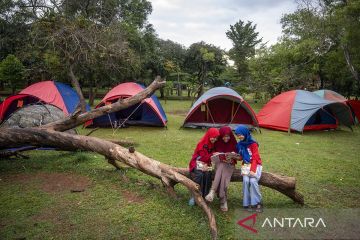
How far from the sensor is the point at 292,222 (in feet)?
13.1

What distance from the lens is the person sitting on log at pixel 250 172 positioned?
14.0 feet

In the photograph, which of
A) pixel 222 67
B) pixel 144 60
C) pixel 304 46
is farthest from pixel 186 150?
pixel 222 67

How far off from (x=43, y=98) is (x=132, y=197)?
702 cm

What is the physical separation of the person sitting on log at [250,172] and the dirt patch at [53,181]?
8.94ft

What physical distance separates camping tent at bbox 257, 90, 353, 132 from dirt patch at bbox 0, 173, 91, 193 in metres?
7.96

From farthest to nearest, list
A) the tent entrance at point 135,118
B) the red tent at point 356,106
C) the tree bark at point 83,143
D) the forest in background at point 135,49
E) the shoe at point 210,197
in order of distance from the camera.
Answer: the red tent at point 356,106 < the forest in background at point 135,49 < the tent entrance at point 135,118 < the tree bark at point 83,143 < the shoe at point 210,197

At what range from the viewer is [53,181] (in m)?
5.47

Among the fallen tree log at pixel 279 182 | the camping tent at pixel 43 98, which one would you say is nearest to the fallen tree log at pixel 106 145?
the fallen tree log at pixel 279 182

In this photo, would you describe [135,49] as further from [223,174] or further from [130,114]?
[223,174]

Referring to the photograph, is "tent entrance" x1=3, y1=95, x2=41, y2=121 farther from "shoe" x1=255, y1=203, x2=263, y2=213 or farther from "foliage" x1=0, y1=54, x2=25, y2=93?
"shoe" x1=255, y1=203, x2=263, y2=213

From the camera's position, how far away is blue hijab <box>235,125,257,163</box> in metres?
4.42

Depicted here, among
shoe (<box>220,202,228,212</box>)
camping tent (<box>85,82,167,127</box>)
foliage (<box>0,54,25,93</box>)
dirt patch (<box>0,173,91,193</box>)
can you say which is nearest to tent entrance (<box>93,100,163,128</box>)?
camping tent (<box>85,82,167,127</box>)

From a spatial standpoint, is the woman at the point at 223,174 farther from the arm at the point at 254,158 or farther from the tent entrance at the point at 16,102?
the tent entrance at the point at 16,102

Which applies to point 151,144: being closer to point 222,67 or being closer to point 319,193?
point 319,193
